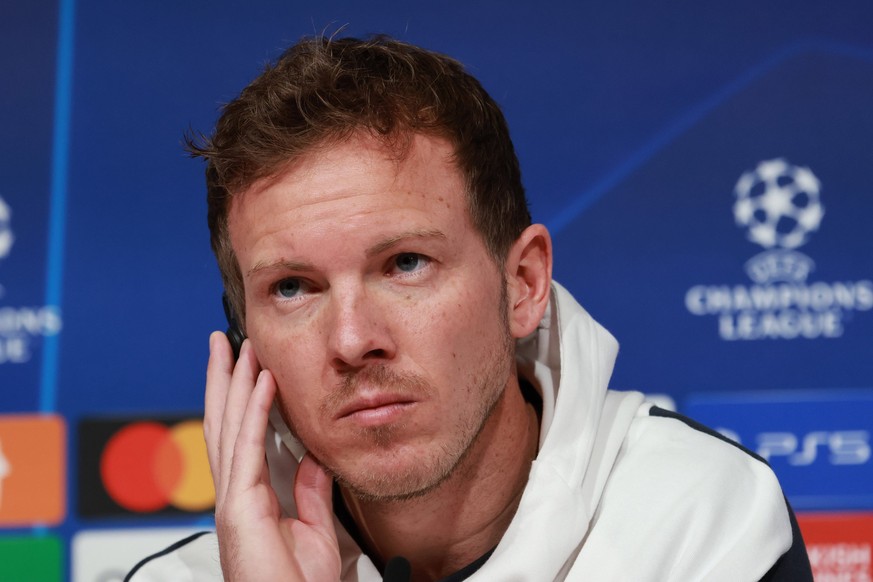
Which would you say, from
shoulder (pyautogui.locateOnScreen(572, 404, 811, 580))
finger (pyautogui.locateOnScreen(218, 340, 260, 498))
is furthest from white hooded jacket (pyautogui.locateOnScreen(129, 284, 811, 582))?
finger (pyautogui.locateOnScreen(218, 340, 260, 498))

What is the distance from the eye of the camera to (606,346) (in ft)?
4.72

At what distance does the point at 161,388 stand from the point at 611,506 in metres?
1.17

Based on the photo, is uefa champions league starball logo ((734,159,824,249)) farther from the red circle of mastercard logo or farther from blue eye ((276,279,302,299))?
the red circle of mastercard logo

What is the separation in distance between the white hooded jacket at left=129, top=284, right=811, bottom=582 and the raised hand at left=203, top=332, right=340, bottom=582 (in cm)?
8

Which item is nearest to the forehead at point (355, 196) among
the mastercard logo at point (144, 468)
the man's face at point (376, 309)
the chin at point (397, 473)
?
the man's face at point (376, 309)

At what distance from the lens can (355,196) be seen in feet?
4.06

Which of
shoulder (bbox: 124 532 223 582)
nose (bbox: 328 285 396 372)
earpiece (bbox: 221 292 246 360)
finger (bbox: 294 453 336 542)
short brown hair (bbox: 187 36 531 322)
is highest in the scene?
short brown hair (bbox: 187 36 531 322)

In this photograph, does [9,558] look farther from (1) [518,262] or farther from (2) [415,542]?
(1) [518,262]

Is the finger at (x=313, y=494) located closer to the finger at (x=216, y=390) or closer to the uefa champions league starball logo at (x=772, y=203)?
the finger at (x=216, y=390)

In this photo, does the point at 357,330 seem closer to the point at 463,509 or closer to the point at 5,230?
the point at 463,509

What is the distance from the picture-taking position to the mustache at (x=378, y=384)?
1196mm

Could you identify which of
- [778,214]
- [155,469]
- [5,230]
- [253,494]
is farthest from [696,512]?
[5,230]

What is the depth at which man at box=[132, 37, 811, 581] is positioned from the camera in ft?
4.00

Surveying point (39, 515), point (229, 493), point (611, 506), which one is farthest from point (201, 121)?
point (611, 506)
